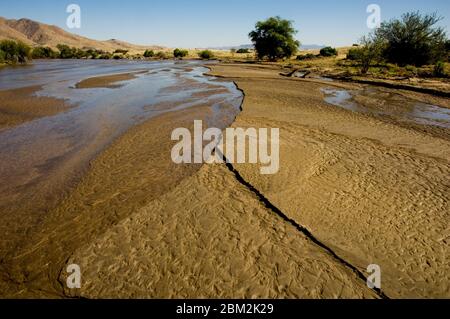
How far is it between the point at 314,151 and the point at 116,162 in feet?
20.5

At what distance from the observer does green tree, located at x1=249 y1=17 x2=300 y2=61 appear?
4800 centimetres

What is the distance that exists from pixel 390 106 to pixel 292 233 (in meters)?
14.0

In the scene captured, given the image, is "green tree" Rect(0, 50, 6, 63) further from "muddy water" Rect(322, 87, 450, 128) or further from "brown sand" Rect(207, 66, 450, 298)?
"brown sand" Rect(207, 66, 450, 298)

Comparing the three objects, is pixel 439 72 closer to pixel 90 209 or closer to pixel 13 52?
pixel 90 209

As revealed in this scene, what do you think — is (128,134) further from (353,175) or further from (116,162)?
(353,175)

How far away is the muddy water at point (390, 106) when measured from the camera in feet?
44.6

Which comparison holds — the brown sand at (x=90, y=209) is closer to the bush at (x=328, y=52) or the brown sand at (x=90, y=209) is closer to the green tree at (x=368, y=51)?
the green tree at (x=368, y=51)

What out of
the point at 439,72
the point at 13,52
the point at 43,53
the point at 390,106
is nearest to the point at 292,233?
the point at 390,106

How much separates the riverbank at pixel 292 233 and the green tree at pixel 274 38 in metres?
42.9

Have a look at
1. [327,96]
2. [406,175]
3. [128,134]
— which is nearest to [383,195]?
[406,175]

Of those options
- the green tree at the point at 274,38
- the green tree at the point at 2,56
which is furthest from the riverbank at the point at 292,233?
the green tree at the point at 2,56

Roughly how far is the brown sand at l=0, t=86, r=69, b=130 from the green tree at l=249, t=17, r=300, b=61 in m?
37.5

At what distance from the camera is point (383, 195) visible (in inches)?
270

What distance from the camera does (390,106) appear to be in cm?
1634
